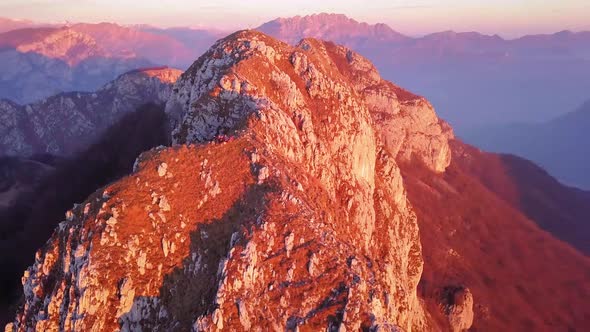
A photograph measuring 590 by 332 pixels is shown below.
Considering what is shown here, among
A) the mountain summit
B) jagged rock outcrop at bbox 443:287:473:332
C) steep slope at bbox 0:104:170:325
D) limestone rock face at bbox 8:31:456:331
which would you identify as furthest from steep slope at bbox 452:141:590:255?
limestone rock face at bbox 8:31:456:331

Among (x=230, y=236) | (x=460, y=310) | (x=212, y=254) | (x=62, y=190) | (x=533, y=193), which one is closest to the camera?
(x=212, y=254)

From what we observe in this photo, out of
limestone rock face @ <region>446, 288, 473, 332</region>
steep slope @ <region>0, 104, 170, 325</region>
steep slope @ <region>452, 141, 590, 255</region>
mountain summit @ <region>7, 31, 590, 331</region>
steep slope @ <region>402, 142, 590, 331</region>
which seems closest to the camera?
mountain summit @ <region>7, 31, 590, 331</region>

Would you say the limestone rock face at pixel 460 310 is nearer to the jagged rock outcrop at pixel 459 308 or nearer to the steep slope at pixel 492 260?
the jagged rock outcrop at pixel 459 308

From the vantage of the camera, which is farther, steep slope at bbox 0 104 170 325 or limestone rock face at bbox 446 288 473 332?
limestone rock face at bbox 446 288 473 332

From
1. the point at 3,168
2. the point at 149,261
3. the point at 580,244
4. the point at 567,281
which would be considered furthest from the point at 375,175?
the point at 580,244

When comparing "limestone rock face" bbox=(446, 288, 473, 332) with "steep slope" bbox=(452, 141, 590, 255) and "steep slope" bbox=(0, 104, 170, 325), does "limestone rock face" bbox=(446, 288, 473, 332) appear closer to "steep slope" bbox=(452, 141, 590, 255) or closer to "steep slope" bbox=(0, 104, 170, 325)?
"steep slope" bbox=(0, 104, 170, 325)

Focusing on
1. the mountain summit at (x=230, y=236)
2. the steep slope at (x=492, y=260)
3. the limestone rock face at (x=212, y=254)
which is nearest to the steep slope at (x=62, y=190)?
the mountain summit at (x=230, y=236)

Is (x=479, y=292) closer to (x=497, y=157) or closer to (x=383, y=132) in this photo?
(x=383, y=132)

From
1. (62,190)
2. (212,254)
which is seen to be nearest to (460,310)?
(212,254)

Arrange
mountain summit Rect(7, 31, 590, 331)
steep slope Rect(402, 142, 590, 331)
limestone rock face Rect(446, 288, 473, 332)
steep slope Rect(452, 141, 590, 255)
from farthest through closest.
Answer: steep slope Rect(452, 141, 590, 255), steep slope Rect(402, 142, 590, 331), limestone rock face Rect(446, 288, 473, 332), mountain summit Rect(7, 31, 590, 331)

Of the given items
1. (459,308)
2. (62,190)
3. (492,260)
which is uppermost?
(62,190)

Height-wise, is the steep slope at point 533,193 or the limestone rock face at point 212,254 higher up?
the limestone rock face at point 212,254

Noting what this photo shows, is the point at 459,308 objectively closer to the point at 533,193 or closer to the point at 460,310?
the point at 460,310
